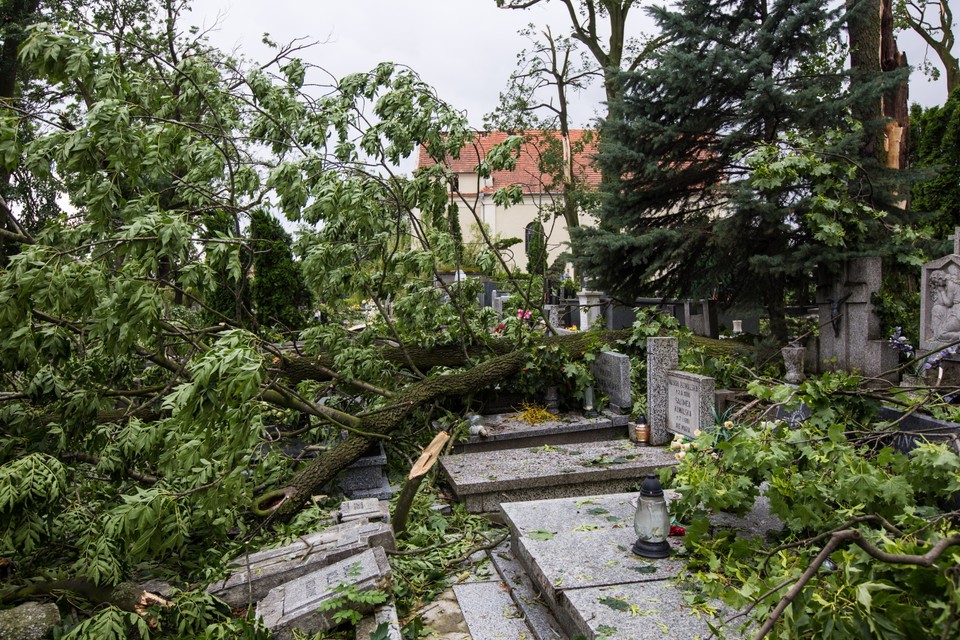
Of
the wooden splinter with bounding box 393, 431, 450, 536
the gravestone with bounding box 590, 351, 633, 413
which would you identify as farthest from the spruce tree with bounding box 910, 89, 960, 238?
the wooden splinter with bounding box 393, 431, 450, 536

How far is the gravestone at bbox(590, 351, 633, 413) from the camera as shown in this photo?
22.3 ft

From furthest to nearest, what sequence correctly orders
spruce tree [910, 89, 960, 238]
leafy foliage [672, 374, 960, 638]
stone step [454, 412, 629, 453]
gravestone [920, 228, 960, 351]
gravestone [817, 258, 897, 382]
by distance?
spruce tree [910, 89, 960, 238] < gravestone [817, 258, 897, 382] < gravestone [920, 228, 960, 351] < stone step [454, 412, 629, 453] < leafy foliage [672, 374, 960, 638]

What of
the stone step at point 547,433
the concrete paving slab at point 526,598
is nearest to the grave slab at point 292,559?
the concrete paving slab at point 526,598

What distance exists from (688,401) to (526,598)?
8.74 ft

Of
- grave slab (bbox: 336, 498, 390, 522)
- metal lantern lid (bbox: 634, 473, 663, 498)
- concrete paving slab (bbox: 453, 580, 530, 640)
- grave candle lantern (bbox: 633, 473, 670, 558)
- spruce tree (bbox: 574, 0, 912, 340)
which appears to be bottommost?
concrete paving slab (bbox: 453, 580, 530, 640)

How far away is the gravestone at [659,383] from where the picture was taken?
6023mm

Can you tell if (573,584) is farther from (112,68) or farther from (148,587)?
(112,68)

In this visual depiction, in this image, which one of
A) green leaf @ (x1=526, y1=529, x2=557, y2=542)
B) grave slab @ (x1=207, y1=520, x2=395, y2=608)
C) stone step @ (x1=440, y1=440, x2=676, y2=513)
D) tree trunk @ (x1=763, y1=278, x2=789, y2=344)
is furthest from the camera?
tree trunk @ (x1=763, y1=278, x2=789, y2=344)

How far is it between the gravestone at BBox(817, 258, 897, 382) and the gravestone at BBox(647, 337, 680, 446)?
3268 millimetres

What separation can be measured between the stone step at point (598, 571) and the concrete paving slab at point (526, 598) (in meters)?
0.04

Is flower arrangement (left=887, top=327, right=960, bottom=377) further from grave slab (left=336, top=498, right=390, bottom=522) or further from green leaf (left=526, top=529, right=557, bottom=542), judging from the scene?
grave slab (left=336, top=498, right=390, bottom=522)

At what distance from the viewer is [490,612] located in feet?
11.8

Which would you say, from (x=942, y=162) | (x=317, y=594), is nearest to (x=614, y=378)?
(x=317, y=594)

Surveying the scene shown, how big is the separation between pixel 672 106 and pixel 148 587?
29.0ft
